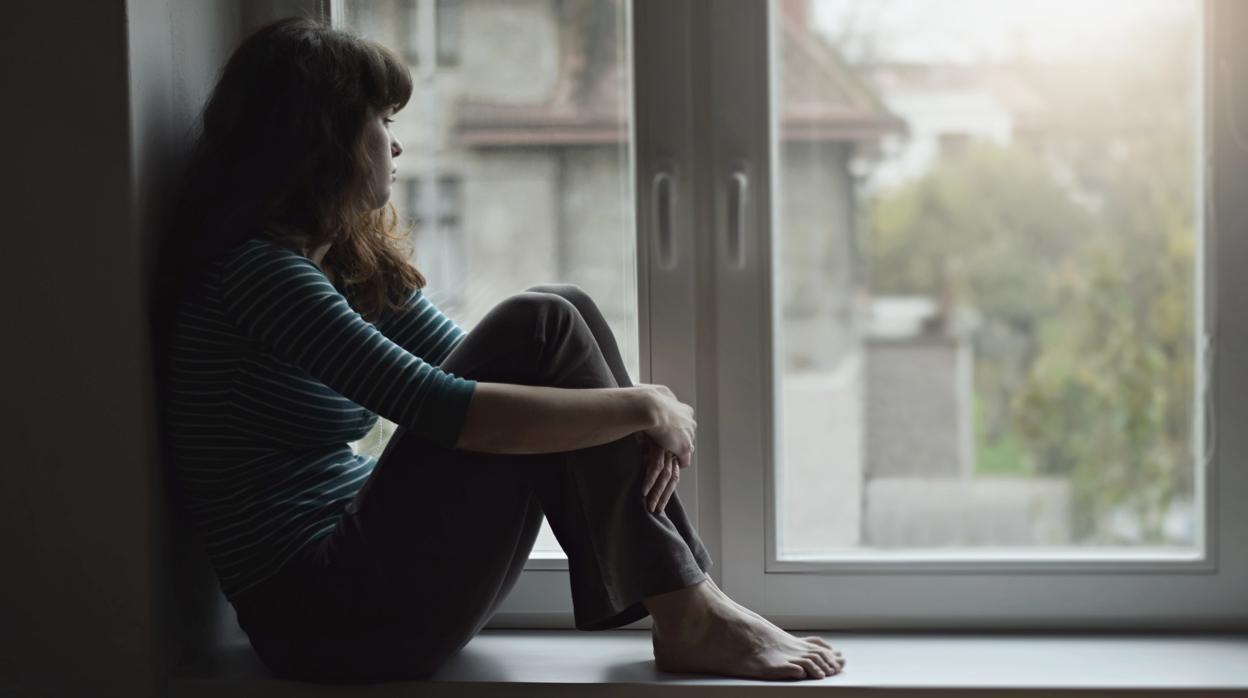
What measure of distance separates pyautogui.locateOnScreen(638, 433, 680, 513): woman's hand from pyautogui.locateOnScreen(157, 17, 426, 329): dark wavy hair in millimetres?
439

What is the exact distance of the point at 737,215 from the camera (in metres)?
1.55

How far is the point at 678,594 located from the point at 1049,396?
1.82m

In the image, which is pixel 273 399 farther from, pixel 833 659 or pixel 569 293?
pixel 833 659

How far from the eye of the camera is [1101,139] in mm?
1803

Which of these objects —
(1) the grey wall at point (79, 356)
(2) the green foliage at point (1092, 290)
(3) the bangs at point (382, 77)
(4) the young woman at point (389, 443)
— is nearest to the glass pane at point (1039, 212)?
(2) the green foliage at point (1092, 290)

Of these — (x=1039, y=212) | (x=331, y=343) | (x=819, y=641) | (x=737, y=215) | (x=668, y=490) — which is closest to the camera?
(x=331, y=343)

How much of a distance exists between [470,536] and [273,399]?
0.91 feet

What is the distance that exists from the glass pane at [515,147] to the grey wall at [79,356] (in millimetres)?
384

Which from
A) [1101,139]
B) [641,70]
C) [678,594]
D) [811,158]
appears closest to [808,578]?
[678,594]

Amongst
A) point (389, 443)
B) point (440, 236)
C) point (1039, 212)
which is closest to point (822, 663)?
point (389, 443)

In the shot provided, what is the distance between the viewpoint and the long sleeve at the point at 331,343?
1.19 metres

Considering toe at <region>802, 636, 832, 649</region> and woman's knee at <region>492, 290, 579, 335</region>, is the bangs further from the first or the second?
toe at <region>802, 636, 832, 649</region>

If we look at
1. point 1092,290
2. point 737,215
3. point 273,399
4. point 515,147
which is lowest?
point 273,399

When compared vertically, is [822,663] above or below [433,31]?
A: below
